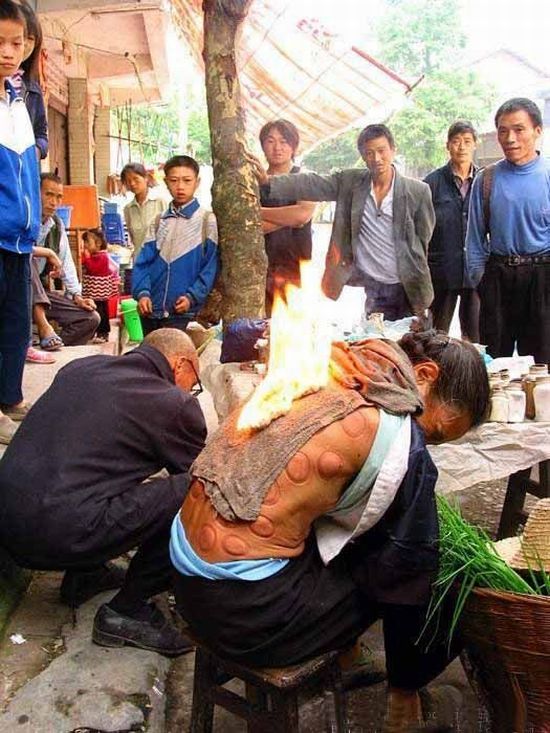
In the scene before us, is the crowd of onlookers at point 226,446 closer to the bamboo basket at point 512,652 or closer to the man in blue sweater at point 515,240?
the man in blue sweater at point 515,240

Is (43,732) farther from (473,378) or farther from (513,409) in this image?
(513,409)

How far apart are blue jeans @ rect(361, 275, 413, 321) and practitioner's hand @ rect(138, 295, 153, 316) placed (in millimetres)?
1471

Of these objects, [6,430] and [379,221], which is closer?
[6,430]

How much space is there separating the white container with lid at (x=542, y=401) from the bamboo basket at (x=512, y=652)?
1.32m

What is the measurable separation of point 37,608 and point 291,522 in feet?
5.40

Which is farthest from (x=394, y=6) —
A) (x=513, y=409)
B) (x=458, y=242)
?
(x=513, y=409)

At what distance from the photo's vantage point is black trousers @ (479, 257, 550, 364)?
4.99m

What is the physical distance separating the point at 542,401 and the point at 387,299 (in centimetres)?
234

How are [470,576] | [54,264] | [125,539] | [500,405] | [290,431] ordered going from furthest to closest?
1. [54,264]
2. [500,405]
3. [125,539]
4. [470,576]
5. [290,431]

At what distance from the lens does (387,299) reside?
17.8 ft

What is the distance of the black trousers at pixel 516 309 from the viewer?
499 centimetres

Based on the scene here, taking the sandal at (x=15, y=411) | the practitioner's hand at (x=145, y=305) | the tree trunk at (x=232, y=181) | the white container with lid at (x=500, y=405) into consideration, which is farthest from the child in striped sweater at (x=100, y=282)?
the white container with lid at (x=500, y=405)

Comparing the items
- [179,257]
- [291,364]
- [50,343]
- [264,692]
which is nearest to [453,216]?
[179,257]

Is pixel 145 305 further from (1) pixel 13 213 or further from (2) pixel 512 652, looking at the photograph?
(2) pixel 512 652
